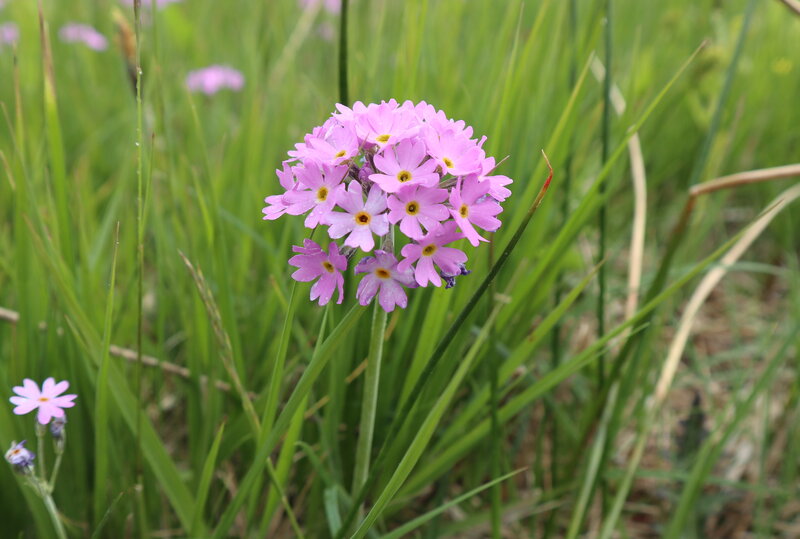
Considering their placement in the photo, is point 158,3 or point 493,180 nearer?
point 493,180

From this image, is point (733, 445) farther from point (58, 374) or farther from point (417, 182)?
point (58, 374)

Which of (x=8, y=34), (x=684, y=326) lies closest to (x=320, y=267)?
(x=684, y=326)

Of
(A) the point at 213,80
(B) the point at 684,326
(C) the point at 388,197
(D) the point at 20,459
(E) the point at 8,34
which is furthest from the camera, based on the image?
(E) the point at 8,34

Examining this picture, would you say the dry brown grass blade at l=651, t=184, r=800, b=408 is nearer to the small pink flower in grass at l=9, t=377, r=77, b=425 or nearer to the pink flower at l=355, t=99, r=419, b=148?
the pink flower at l=355, t=99, r=419, b=148

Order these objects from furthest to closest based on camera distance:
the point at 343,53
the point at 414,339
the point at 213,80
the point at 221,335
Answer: the point at 213,80
the point at 414,339
the point at 343,53
the point at 221,335

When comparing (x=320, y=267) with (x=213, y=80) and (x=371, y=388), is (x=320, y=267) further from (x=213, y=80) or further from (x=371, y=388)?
(x=213, y=80)

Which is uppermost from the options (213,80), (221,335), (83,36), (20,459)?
(83,36)

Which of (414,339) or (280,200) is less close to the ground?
(280,200)

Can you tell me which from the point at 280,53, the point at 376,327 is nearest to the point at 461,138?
the point at 376,327
